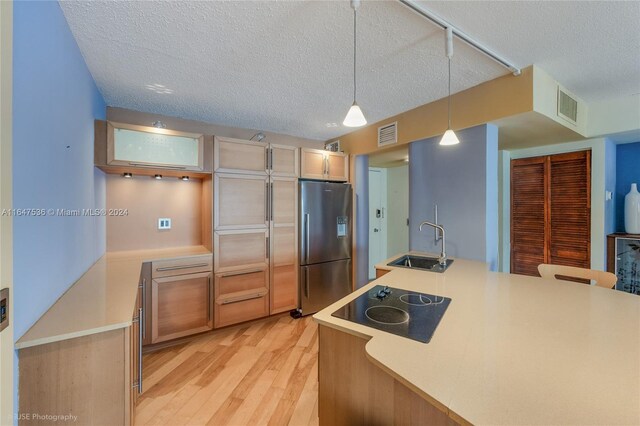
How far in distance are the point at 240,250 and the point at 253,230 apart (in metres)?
0.26

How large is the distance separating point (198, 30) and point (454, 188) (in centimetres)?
240

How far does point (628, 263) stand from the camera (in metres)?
2.81

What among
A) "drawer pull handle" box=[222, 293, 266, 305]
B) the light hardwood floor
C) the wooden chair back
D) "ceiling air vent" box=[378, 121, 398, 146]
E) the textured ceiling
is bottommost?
the light hardwood floor

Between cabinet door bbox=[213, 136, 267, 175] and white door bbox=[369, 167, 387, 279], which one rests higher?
cabinet door bbox=[213, 136, 267, 175]

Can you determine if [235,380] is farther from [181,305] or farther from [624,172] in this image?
[624,172]

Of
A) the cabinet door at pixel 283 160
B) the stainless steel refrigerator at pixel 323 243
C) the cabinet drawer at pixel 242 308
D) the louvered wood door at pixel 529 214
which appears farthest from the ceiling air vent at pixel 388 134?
the cabinet drawer at pixel 242 308

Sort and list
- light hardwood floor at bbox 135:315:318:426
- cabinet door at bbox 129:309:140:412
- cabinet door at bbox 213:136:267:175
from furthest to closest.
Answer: cabinet door at bbox 213:136:267:175 < light hardwood floor at bbox 135:315:318:426 < cabinet door at bbox 129:309:140:412

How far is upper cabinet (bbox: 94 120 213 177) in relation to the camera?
227 centimetres

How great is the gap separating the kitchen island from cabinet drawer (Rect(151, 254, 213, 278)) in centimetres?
181

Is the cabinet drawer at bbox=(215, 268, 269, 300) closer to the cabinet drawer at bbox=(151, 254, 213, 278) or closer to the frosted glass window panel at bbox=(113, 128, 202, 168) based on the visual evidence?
the cabinet drawer at bbox=(151, 254, 213, 278)

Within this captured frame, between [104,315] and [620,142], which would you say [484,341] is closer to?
[104,315]

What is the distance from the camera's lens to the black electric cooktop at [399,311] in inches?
40.8

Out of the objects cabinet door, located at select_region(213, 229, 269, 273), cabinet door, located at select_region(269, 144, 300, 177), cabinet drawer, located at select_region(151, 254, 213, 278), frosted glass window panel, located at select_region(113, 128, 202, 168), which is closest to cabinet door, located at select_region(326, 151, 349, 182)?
cabinet door, located at select_region(269, 144, 300, 177)

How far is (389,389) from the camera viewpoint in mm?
1047
